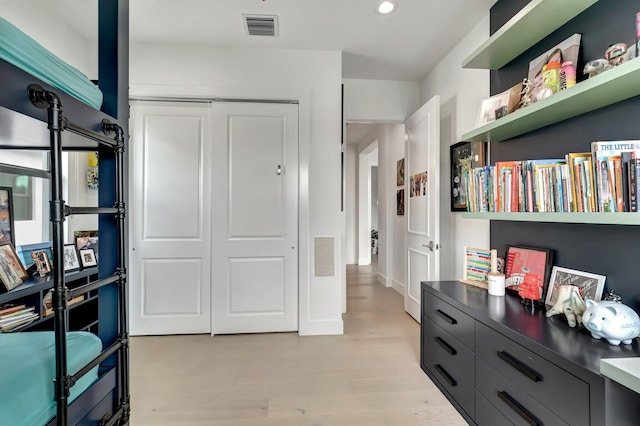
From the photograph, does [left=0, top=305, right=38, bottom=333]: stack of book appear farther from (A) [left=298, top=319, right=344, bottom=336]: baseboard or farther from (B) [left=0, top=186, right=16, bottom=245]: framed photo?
(A) [left=298, top=319, right=344, bottom=336]: baseboard

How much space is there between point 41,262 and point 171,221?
1.04 m

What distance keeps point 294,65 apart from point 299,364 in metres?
2.63

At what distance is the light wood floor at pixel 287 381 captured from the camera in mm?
1775

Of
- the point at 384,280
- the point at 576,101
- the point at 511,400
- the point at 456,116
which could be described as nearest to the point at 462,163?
the point at 456,116

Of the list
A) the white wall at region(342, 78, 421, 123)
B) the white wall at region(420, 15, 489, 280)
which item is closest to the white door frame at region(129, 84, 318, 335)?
the white wall at region(342, 78, 421, 123)

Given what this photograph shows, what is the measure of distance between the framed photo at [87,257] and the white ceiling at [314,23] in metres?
1.75

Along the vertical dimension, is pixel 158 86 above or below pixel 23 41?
above

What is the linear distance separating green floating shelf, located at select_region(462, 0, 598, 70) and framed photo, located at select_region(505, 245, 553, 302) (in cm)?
125

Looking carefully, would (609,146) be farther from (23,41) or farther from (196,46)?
(196,46)

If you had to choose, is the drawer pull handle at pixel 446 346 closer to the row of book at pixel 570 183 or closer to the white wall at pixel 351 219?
the row of book at pixel 570 183

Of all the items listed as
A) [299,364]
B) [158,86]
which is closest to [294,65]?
[158,86]

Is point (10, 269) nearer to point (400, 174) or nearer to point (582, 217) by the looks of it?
point (582, 217)

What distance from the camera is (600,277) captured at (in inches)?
57.4

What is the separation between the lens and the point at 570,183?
1408 mm
